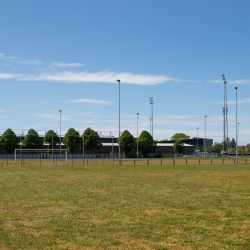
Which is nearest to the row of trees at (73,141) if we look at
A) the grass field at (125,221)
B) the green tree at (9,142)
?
the green tree at (9,142)

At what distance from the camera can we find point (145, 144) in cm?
11494

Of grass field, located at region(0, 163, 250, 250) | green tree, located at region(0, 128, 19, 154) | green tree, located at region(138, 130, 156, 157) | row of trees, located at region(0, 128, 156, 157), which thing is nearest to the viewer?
grass field, located at region(0, 163, 250, 250)

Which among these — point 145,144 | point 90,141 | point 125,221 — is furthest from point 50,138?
point 125,221

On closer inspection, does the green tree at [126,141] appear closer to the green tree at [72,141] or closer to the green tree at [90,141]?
the green tree at [90,141]

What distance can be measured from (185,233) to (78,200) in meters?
6.59

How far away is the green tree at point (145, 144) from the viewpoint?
11494 cm

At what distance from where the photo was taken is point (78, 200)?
1370 centimetres

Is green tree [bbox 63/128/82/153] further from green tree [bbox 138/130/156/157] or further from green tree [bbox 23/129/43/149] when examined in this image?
green tree [bbox 138/130/156/157]

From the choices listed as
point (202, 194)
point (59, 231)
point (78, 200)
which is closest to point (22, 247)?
point (59, 231)

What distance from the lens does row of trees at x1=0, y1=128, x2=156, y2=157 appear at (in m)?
104

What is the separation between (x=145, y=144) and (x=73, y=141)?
1047 inches

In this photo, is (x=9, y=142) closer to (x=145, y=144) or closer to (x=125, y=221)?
(x=145, y=144)

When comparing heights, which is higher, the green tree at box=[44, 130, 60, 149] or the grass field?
the green tree at box=[44, 130, 60, 149]

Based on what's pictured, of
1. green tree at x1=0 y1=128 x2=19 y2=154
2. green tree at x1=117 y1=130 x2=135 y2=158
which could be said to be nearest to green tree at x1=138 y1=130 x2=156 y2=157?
green tree at x1=117 y1=130 x2=135 y2=158
